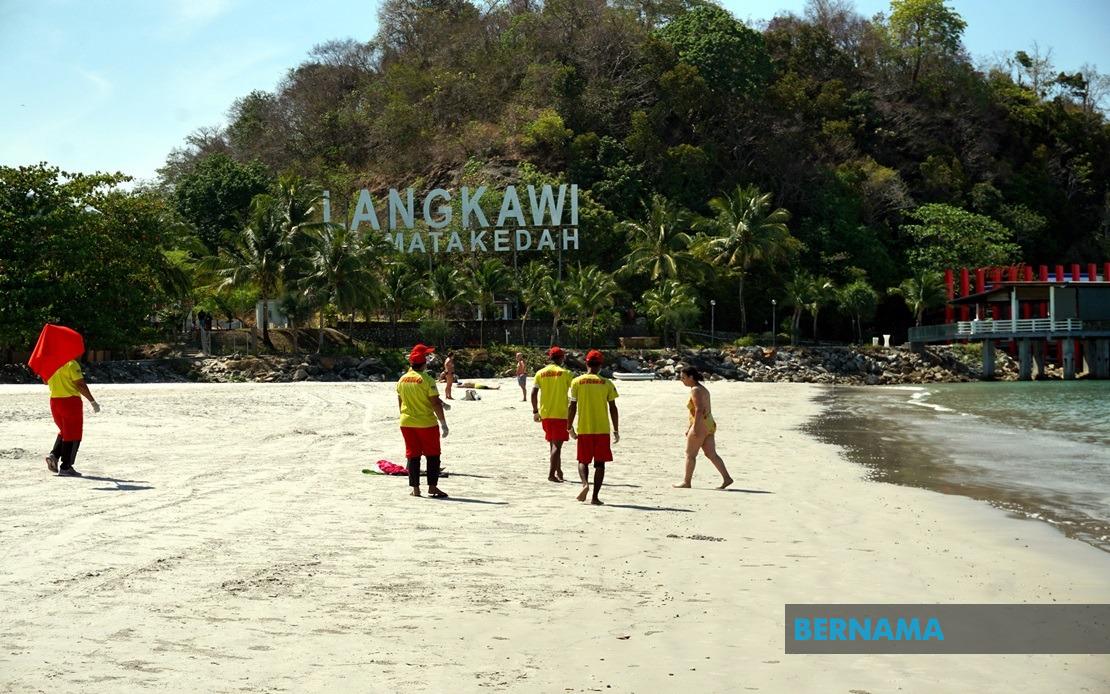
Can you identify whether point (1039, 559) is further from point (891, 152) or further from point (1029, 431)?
point (891, 152)

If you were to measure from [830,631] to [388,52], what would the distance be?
3555 inches

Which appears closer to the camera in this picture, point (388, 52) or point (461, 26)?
point (461, 26)

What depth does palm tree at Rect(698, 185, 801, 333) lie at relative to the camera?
60375 millimetres

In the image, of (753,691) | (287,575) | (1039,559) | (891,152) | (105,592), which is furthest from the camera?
(891,152)

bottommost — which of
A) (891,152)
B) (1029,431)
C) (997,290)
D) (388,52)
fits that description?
(1029,431)

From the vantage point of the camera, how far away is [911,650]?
6008mm

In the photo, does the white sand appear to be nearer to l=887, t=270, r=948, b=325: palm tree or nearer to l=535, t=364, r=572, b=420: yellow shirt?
l=535, t=364, r=572, b=420: yellow shirt

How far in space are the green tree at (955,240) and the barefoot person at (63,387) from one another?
61.3 metres

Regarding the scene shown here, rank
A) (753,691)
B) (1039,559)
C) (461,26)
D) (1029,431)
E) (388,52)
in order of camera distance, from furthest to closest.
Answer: (388,52), (461,26), (1029,431), (1039,559), (753,691)

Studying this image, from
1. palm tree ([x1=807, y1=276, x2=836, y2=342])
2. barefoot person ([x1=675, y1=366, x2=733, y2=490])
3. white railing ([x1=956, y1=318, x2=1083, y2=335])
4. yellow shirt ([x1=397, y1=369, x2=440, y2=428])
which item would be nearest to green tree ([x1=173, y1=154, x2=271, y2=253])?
palm tree ([x1=807, y1=276, x2=836, y2=342])

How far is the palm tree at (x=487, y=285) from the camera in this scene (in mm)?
54219

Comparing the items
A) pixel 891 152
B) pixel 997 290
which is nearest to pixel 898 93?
pixel 891 152

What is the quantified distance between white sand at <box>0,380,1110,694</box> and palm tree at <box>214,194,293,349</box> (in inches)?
1342

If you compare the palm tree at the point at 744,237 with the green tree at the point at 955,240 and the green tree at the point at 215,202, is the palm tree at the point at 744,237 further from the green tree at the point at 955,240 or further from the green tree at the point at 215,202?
the green tree at the point at 215,202
